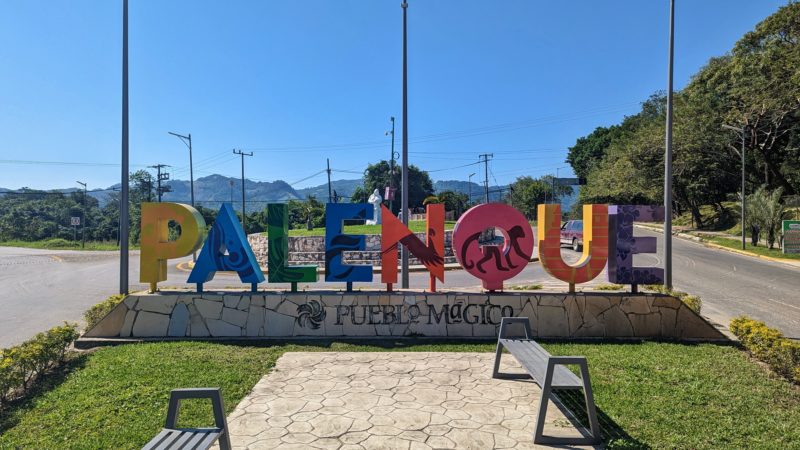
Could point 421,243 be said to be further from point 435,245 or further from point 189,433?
point 189,433

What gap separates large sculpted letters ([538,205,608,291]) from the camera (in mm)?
8516

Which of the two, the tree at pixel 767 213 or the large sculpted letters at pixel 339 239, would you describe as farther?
the tree at pixel 767 213

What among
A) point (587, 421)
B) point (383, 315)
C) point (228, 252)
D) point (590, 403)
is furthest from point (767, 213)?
point (228, 252)

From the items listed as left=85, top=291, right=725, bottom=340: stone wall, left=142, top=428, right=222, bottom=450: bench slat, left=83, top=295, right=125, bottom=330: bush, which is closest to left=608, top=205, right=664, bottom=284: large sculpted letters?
left=85, top=291, right=725, bottom=340: stone wall

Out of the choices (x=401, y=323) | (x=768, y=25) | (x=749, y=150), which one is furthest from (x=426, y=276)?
(x=749, y=150)

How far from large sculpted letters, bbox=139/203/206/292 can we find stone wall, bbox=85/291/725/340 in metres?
0.59

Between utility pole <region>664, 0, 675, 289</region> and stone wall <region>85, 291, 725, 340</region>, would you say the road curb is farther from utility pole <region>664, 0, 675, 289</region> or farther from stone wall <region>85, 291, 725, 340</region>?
stone wall <region>85, 291, 725, 340</region>

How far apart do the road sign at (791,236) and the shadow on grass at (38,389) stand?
29393 millimetres

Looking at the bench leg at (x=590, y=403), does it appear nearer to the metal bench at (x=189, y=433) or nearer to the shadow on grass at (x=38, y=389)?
the metal bench at (x=189, y=433)

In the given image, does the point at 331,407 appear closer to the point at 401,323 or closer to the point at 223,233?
the point at 401,323

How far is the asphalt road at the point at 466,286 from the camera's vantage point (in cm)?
1095

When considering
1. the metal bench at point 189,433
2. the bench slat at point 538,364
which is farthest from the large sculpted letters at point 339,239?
the metal bench at point 189,433

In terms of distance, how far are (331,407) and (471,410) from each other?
165 cm

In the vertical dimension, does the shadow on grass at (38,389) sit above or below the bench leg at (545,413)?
below
